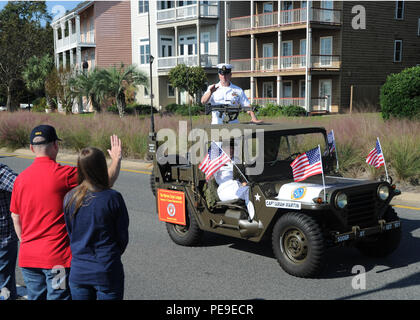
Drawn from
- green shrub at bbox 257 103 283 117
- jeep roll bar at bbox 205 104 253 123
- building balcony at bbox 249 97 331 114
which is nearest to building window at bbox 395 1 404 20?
building balcony at bbox 249 97 331 114

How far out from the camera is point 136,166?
16.2m

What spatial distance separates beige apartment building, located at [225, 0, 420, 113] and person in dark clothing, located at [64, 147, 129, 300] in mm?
32262

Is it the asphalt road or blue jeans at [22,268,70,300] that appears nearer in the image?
blue jeans at [22,268,70,300]

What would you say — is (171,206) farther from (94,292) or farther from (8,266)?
(94,292)

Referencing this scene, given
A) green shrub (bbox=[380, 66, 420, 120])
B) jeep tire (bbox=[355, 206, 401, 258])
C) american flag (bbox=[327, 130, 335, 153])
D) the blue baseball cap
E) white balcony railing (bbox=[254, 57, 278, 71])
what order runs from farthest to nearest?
1. white balcony railing (bbox=[254, 57, 278, 71])
2. green shrub (bbox=[380, 66, 420, 120])
3. american flag (bbox=[327, 130, 335, 153])
4. jeep tire (bbox=[355, 206, 401, 258])
5. the blue baseball cap

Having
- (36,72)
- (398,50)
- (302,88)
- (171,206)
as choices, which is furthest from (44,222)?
(36,72)

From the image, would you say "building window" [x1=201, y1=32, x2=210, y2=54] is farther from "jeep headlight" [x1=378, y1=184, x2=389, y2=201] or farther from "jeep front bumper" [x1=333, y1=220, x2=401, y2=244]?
"jeep front bumper" [x1=333, y1=220, x2=401, y2=244]

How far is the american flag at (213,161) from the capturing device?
6.25 meters

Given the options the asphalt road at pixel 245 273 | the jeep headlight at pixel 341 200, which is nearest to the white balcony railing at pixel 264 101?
the asphalt road at pixel 245 273

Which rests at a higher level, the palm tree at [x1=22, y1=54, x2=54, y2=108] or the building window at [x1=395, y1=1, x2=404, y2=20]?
the building window at [x1=395, y1=1, x2=404, y2=20]

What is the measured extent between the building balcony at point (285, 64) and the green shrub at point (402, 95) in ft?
52.1

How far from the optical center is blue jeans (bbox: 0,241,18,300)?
4.44m

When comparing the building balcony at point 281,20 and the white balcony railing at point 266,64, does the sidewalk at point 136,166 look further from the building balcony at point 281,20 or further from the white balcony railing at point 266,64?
the white balcony railing at point 266,64

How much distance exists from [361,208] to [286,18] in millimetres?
33174
